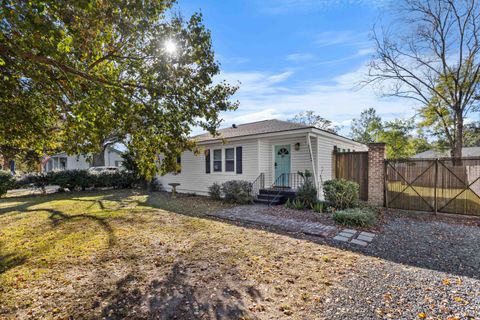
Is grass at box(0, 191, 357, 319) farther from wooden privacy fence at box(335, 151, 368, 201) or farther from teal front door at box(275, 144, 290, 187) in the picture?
wooden privacy fence at box(335, 151, 368, 201)

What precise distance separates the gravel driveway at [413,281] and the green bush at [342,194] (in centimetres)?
246

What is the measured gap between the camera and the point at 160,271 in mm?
3758

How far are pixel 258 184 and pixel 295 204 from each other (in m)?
2.35

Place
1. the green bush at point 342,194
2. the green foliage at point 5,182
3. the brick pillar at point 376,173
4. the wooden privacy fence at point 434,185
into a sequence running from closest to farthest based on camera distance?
the wooden privacy fence at point 434,185
the green bush at point 342,194
the brick pillar at point 376,173
the green foliage at point 5,182

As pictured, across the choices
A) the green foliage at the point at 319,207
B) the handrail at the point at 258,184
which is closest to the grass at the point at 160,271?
the green foliage at the point at 319,207

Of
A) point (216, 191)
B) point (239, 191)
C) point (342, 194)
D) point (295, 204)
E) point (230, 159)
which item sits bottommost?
point (295, 204)

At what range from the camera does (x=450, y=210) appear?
307 inches

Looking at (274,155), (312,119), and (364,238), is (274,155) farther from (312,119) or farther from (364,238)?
(312,119)

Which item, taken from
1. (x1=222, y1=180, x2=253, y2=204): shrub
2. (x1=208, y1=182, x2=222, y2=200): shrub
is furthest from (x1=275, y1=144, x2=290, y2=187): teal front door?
(x1=208, y1=182, x2=222, y2=200): shrub

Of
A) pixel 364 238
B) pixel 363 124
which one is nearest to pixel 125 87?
pixel 364 238

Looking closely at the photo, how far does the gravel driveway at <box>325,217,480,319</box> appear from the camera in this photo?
2650mm

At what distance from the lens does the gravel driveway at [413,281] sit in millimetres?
2650

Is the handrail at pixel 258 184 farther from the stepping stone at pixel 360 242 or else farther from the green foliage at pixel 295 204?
the stepping stone at pixel 360 242

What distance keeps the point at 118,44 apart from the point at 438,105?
21224 millimetres
